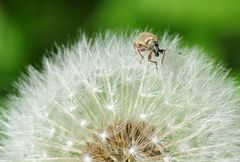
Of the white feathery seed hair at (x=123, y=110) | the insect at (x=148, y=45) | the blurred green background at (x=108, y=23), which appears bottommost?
the white feathery seed hair at (x=123, y=110)

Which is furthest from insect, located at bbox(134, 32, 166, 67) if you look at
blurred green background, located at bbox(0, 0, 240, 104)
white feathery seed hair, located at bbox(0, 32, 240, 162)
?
blurred green background, located at bbox(0, 0, 240, 104)

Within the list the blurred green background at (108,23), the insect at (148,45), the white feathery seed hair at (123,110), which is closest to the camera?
the white feathery seed hair at (123,110)

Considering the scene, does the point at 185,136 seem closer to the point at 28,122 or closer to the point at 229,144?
the point at 229,144

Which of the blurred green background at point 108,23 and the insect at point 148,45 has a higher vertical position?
the blurred green background at point 108,23

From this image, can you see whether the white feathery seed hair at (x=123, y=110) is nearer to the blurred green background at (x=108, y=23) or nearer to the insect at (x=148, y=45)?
the insect at (x=148, y=45)

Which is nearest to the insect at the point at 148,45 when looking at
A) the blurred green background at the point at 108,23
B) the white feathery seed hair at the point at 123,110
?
the white feathery seed hair at the point at 123,110

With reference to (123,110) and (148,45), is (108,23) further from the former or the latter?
(123,110)

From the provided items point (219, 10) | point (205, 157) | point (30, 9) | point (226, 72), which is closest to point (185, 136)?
point (205, 157)

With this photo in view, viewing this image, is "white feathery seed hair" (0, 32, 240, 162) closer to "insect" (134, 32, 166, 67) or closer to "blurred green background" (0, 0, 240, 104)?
"insect" (134, 32, 166, 67)
